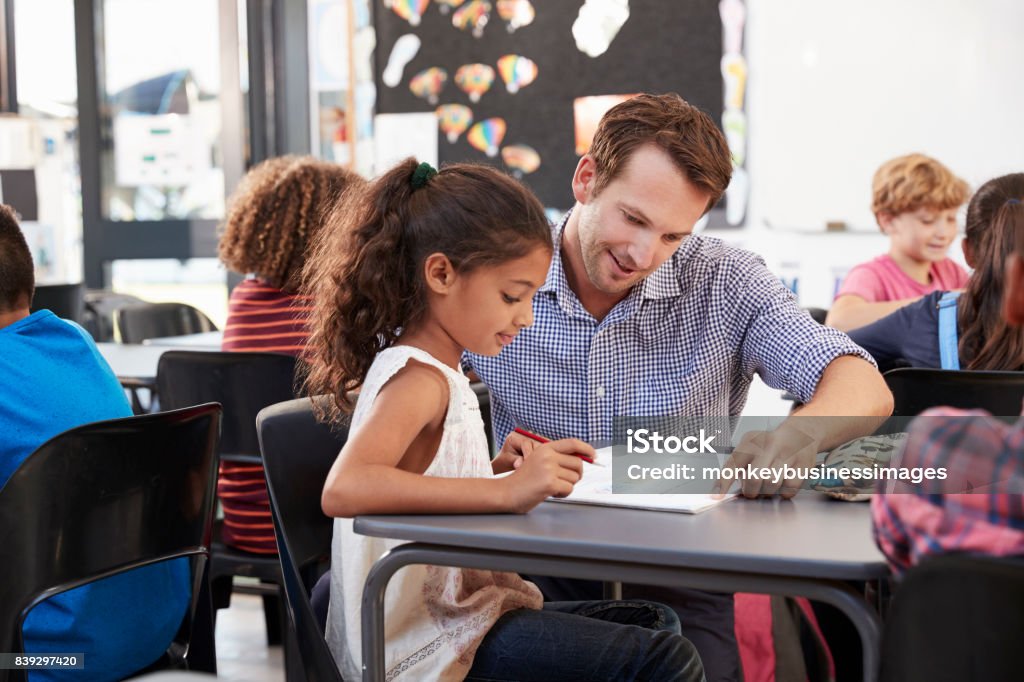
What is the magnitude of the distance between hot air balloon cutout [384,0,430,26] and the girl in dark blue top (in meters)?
3.43

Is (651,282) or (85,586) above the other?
(651,282)

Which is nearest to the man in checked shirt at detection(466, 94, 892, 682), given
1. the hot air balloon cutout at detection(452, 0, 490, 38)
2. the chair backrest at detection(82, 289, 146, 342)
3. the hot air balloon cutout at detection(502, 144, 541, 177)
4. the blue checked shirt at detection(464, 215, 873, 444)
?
the blue checked shirt at detection(464, 215, 873, 444)

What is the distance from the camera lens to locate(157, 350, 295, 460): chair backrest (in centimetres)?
227

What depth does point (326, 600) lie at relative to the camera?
57.7 inches

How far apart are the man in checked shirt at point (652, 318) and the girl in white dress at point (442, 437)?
0.25 metres

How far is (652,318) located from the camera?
1863mm

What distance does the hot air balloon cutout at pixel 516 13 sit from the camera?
512 centimetres

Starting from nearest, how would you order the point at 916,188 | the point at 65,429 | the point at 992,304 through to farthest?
the point at 65,429, the point at 992,304, the point at 916,188

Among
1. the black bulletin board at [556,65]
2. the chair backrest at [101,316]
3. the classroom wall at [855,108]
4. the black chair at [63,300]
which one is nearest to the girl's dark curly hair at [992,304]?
the classroom wall at [855,108]

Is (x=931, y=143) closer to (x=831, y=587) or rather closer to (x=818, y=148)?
(x=818, y=148)

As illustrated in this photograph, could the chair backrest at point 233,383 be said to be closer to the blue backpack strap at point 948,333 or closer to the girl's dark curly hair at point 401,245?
the girl's dark curly hair at point 401,245

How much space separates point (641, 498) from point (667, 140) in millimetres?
667

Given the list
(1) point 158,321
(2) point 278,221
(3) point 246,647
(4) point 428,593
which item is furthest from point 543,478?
(1) point 158,321

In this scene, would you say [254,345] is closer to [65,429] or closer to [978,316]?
[65,429]
